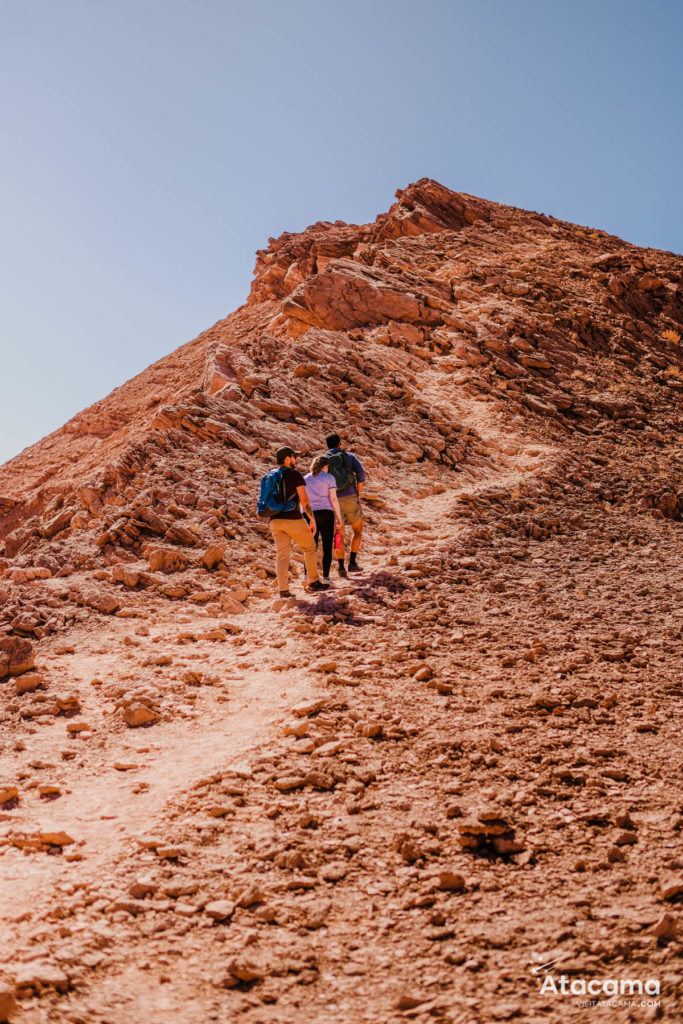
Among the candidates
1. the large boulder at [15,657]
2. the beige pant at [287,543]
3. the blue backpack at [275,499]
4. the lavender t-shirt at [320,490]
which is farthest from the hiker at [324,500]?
the large boulder at [15,657]

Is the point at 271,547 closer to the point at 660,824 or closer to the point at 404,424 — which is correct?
the point at 404,424

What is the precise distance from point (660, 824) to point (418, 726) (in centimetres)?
156

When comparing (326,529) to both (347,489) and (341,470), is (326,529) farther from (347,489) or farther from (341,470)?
(341,470)

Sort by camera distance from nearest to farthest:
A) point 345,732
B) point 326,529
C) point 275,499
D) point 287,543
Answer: point 345,732
point 275,499
point 287,543
point 326,529

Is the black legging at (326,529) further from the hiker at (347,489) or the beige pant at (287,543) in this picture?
the beige pant at (287,543)

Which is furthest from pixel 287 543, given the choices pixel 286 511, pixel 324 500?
pixel 324 500

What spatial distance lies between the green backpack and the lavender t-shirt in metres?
0.38

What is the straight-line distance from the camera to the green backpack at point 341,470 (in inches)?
330

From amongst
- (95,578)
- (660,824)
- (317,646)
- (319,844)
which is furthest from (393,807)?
(95,578)

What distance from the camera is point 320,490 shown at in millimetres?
7941

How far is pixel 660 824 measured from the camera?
133 inches

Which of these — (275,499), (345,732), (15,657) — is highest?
(275,499)

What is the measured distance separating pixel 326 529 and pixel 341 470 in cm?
84

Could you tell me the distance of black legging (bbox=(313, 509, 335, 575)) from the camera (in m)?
8.05
